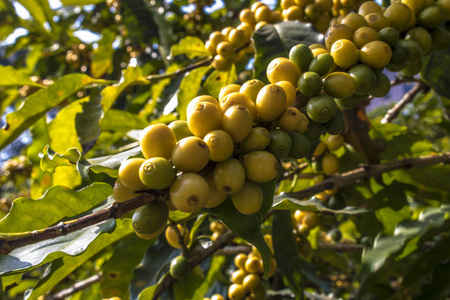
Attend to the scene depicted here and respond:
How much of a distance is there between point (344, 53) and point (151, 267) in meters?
1.05

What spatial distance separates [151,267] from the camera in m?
1.51

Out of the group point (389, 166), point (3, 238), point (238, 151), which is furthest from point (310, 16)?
point (3, 238)

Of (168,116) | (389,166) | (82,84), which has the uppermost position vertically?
(82,84)

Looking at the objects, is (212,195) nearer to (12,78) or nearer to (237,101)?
(237,101)

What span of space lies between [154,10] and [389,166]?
189 centimetres

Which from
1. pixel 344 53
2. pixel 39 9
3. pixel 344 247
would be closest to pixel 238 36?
pixel 344 53

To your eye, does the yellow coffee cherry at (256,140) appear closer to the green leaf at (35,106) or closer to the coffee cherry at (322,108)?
the coffee cherry at (322,108)

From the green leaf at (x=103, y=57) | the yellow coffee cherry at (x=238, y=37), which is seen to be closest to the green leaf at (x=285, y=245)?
the yellow coffee cherry at (x=238, y=37)

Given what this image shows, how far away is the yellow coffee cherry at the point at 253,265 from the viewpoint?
5.65ft

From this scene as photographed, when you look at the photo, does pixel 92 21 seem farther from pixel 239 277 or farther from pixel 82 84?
pixel 239 277

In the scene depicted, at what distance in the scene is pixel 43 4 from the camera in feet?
8.57

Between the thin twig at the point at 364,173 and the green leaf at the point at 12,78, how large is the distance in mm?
1288

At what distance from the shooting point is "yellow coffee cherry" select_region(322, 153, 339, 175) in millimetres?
1641

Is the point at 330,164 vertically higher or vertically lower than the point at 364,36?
lower
